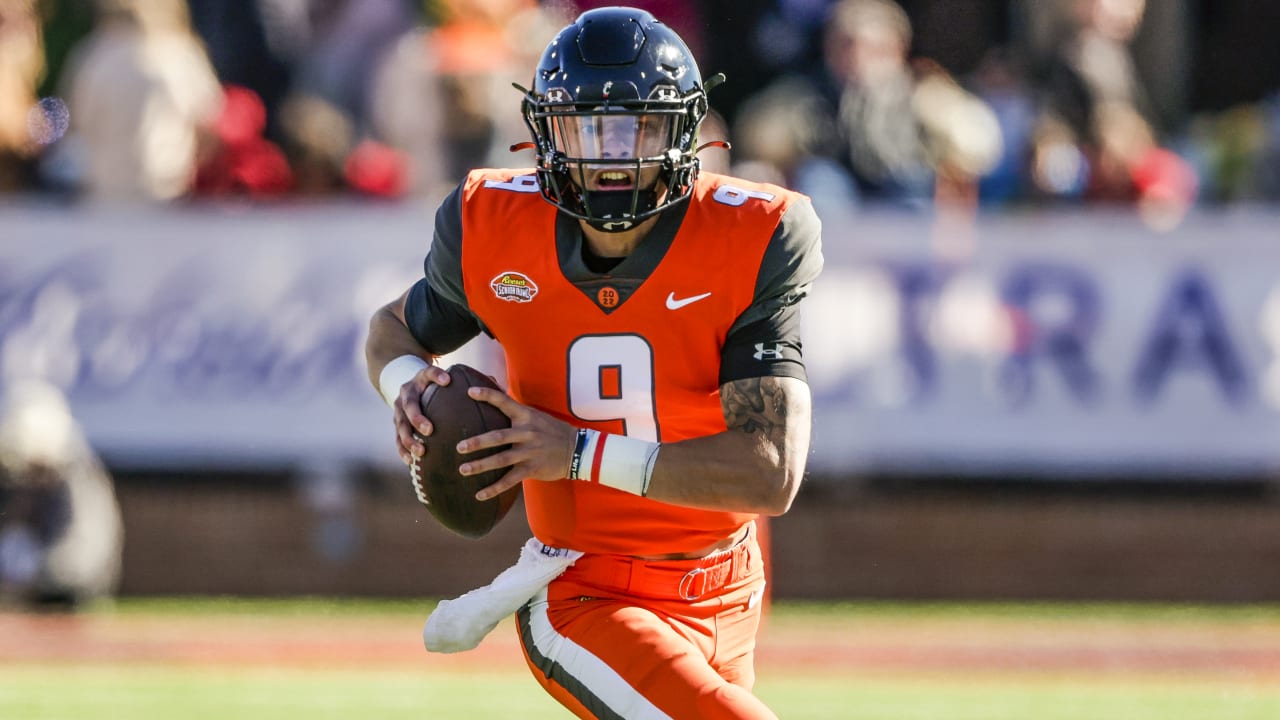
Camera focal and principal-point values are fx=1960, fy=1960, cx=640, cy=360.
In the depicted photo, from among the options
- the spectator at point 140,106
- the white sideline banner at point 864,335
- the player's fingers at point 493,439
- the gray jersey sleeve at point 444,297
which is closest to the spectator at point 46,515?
the white sideline banner at point 864,335

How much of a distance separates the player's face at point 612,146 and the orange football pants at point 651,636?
76 cm

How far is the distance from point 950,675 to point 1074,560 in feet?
5.82

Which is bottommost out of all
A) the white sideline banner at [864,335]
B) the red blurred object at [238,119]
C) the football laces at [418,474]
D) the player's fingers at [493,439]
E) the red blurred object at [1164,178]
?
the white sideline banner at [864,335]

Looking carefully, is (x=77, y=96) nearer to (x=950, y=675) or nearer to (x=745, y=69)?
(x=745, y=69)

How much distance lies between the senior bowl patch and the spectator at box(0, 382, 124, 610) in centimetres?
562

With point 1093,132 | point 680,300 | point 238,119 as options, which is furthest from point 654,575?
point 238,119

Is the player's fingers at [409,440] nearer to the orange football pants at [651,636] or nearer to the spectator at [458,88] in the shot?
the orange football pants at [651,636]

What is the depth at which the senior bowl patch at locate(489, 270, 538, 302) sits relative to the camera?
3.96m

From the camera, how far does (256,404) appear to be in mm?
9570

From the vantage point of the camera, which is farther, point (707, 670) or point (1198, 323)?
point (1198, 323)

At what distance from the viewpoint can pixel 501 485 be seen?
375 cm

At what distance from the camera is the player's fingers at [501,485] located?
3742 mm

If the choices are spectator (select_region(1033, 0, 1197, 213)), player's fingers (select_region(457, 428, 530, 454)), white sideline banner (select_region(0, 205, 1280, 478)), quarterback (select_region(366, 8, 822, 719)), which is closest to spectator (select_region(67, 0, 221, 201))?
white sideline banner (select_region(0, 205, 1280, 478))

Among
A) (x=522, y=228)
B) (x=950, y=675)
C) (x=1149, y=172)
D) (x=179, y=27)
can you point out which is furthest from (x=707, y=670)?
(x=179, y=27)
